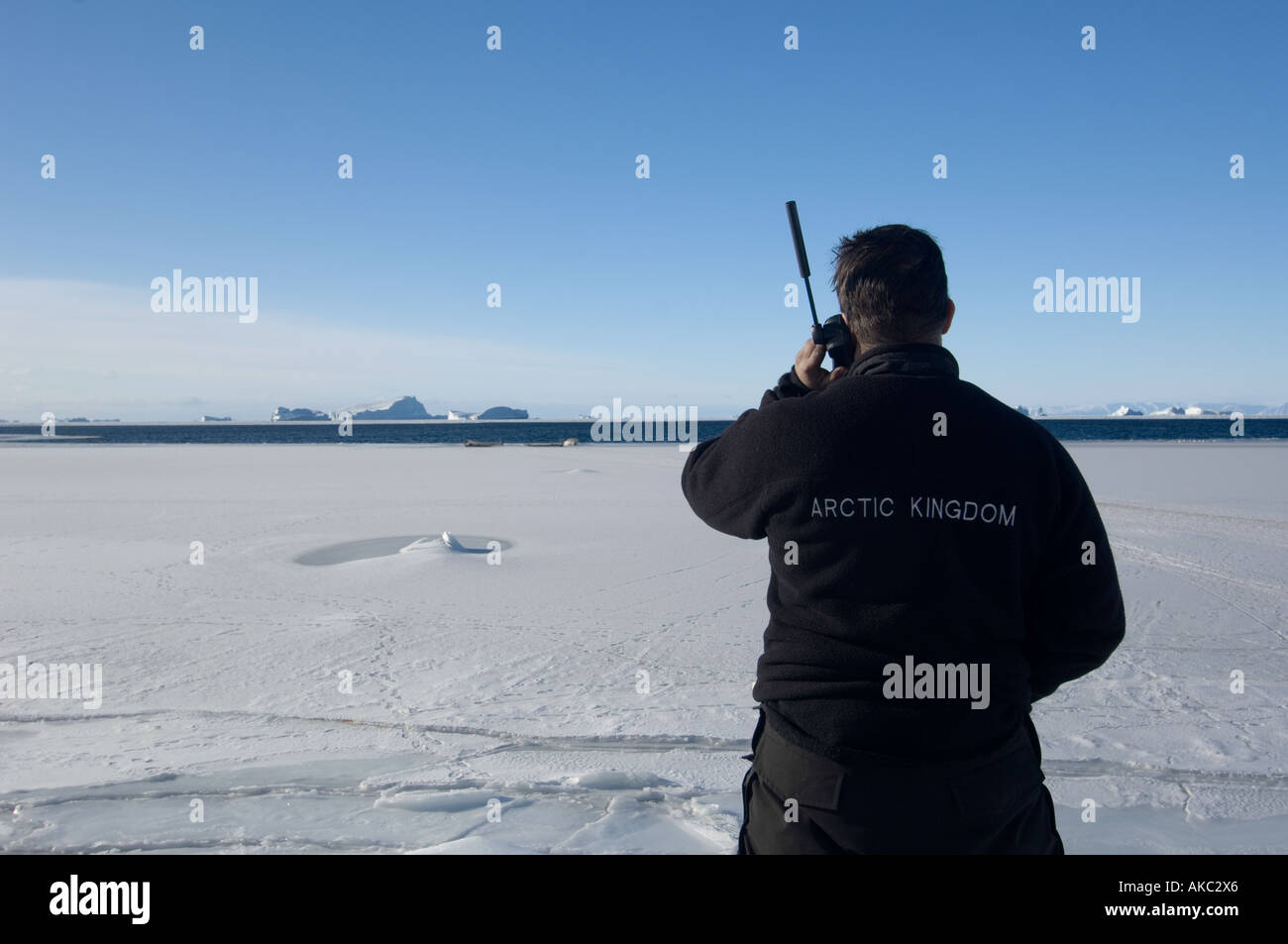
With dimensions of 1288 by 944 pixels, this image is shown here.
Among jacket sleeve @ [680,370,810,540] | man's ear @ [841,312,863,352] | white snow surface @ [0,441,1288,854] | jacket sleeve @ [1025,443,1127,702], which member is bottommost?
white snow surface @ [0,441,1288,854]

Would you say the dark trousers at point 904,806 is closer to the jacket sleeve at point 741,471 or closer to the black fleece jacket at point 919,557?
the black fleece jacket at point 919,557

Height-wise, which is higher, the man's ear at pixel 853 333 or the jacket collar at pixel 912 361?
the man's ear at pixel 853 333

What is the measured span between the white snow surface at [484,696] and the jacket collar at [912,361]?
2364mm

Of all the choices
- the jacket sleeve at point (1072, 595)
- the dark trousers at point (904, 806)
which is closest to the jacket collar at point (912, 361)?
the jacket sleeve at point (1072, 595)

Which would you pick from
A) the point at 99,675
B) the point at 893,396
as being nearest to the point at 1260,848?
the point at 893,396

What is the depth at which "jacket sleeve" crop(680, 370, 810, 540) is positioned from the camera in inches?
68.2

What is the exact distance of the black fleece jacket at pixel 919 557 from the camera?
63.1 inches

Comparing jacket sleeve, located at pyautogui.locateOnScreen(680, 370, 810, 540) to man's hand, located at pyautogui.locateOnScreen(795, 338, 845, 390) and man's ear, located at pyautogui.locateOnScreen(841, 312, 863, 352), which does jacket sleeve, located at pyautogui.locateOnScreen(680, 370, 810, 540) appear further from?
man's ear, located at pyautogui.locateOnScreen(841, 312, 863, 352)

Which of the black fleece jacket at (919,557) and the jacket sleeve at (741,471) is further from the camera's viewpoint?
the jacket sleeve at (741,471)

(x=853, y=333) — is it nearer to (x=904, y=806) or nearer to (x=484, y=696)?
(x=904, y=806)

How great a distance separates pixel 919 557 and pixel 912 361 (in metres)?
0.39
